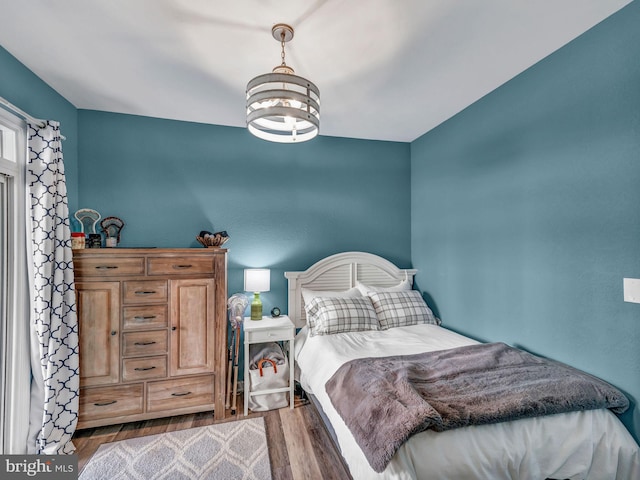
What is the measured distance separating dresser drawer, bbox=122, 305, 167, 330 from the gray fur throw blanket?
4.74ft

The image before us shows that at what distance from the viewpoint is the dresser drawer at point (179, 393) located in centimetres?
245

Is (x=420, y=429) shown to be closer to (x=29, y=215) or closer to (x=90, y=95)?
(x=29, y=215)

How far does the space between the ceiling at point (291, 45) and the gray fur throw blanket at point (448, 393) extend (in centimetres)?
197

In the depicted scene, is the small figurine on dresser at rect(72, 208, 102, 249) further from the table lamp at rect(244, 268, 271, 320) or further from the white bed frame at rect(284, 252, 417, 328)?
the white bed frame at rect(284, 252, 417, 328)

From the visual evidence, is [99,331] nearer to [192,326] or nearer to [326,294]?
[192,326]

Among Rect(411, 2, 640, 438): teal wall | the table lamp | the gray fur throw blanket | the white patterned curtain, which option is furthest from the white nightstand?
Rect(411, 2, 640, 438): teal wall

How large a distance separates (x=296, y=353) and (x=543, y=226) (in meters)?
2.21

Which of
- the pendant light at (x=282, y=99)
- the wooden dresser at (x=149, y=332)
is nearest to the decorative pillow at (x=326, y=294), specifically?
the wooden dresser at (x=149, y=332)

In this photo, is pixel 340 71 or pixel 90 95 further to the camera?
pixel 90 95

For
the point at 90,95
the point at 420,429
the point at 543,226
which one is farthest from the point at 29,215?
the point at 543,226

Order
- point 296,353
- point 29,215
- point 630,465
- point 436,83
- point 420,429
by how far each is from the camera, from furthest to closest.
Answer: point 296,353 → point 436,83 → point 29,215 → point 630,465 → point 420,429

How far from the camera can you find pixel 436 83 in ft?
7.79

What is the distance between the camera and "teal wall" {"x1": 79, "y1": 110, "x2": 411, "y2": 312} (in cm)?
290

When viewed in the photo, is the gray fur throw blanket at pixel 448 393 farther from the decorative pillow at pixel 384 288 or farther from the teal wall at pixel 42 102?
the teal wall at pixel 42 102
